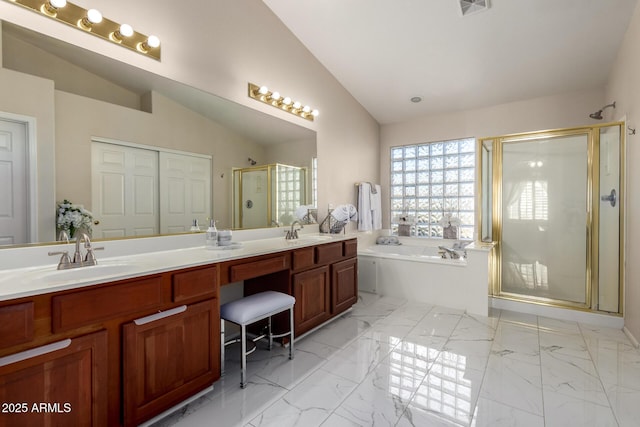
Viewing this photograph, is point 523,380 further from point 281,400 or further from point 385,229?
point 385,229

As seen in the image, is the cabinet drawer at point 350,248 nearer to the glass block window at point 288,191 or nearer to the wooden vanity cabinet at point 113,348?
the glass block window at point 288,191

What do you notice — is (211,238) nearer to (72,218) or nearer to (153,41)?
(72,218)

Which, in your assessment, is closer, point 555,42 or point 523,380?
point 523,380

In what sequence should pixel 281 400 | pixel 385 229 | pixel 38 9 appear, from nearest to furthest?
pixel 38 9 < pixel 281 400 < pixel 385 229

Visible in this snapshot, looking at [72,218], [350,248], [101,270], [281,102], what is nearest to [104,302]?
[101,270]

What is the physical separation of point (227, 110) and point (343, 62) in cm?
172

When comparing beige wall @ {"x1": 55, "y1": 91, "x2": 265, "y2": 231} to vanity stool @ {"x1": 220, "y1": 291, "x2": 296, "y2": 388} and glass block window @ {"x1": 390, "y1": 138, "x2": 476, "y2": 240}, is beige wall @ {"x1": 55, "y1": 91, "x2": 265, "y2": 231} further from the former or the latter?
glass block window @ {"x1": 390, "y1": 138, "x2": 476, "y2": 240}

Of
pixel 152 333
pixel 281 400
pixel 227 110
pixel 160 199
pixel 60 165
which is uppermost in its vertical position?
pixel 227 110

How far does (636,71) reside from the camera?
7.72 ft

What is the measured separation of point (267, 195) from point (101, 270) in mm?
1477

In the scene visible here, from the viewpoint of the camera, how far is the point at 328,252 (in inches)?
105

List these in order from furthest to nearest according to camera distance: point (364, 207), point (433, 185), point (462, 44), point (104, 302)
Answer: point (433, 185) → point (364, 207) → point (462, 44) → point (104, 302)

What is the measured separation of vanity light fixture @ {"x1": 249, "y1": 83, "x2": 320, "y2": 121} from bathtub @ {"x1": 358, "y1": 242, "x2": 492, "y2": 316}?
181 centimetres

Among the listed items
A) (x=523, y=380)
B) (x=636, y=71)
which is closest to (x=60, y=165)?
(x=523, y=380)
